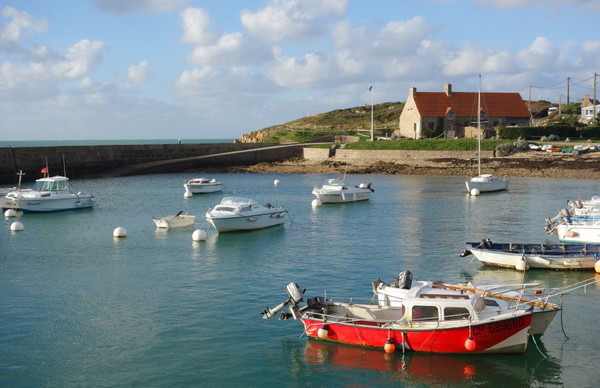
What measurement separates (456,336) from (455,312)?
0.61m

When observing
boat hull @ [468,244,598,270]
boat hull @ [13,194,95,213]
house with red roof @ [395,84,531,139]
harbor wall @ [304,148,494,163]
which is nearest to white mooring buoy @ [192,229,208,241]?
boat hull @ [468,244,598,270]

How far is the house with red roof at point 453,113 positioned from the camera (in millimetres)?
86438

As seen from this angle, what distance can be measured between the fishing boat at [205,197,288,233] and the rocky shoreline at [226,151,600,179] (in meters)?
37.3

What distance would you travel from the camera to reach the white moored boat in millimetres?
45906

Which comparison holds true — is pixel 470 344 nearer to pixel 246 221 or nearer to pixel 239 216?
pixel 239 216

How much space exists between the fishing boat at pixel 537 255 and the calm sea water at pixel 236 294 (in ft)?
1.45

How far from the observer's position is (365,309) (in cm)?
1827

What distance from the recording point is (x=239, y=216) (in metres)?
35.5

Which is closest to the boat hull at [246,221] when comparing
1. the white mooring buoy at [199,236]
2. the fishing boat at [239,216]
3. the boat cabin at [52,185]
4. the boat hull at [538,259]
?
the fishing boat at [239,216]

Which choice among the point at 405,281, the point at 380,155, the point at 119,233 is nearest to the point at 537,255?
the point at 405,281

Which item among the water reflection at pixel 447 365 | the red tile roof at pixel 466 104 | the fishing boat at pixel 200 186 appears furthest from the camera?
the red tile roof at pixel 466 104

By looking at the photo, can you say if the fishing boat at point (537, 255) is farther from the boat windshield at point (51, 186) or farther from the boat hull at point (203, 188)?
the boat hull at point (203, 188)

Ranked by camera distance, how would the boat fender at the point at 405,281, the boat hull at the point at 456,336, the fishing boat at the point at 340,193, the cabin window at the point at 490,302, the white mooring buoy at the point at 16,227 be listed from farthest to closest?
the fishing boat at the point at 340,193 → the white mooring buoy at the point at 16,227 → the boat fender at the point at 405,281 → the cabin window at the point at 490,302 → the boat hull at the point at 456,336

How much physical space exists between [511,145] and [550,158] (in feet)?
19.5
